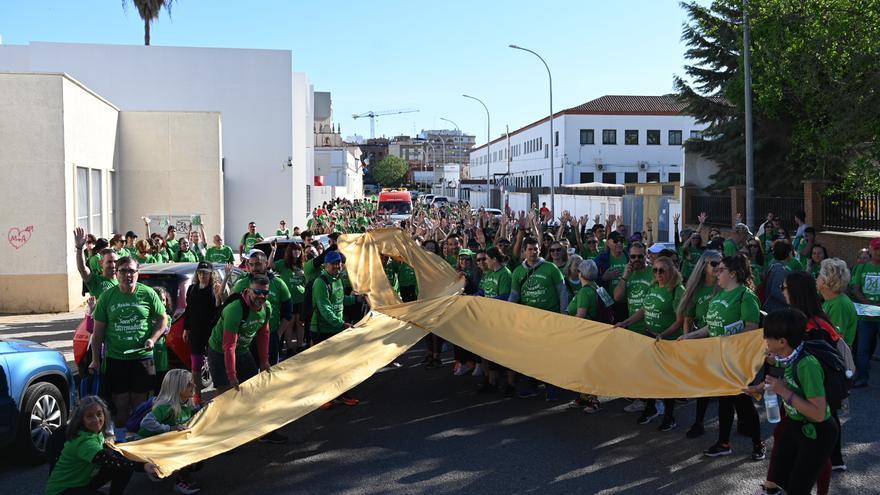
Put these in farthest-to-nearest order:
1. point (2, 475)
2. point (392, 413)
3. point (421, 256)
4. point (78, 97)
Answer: point (78, 97) < point (421, 256) < point (392, 413) < point (2, 475)

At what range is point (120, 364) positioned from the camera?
7.54 metres

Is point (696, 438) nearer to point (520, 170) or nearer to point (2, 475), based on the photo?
point (2, 475)

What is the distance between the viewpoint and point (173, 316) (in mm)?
9828

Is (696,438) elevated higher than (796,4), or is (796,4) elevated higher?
(796,4)

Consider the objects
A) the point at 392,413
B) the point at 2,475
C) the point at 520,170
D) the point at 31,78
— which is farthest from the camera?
the point at 520,170

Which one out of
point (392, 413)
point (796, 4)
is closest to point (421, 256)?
point (392, 413)

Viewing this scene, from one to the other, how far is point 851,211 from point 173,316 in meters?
17.0

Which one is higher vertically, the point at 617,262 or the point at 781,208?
the point at 781,208

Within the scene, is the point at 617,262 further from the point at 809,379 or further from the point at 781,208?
the point at 781,208

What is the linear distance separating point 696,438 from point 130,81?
31209mm

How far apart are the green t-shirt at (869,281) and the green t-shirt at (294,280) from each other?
7267mm

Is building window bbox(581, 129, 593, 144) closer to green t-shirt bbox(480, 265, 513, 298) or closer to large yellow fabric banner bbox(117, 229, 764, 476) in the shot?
green t-shirt bbox(480, 265, 513, 298)

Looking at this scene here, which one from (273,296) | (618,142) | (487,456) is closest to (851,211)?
(487,456)

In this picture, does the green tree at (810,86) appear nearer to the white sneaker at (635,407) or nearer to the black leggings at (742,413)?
the white sneaker at (635,407)
